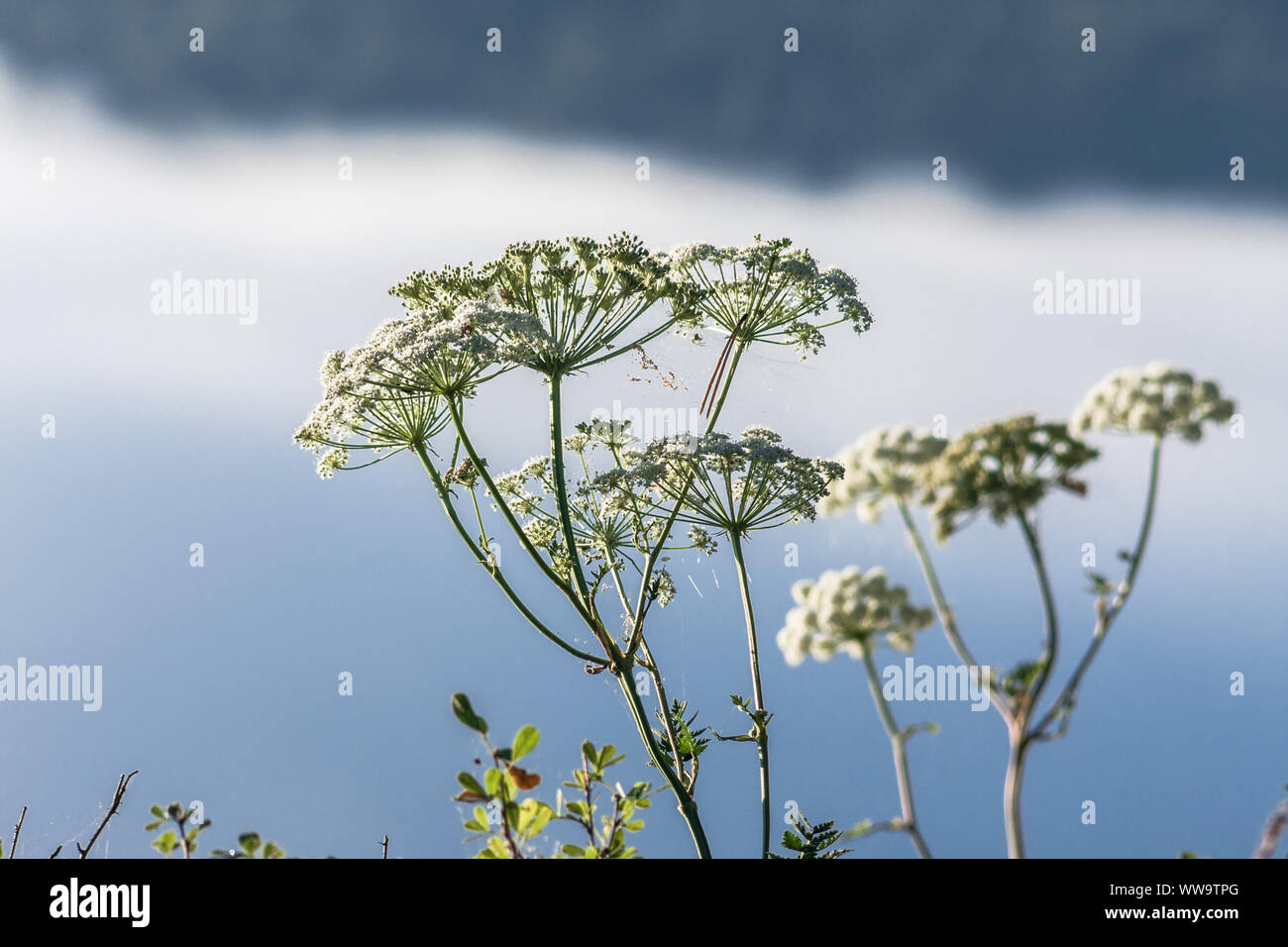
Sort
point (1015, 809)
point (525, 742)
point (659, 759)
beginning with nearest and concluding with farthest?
point (1015, 809)
point (525, 742)
point (659, 759)

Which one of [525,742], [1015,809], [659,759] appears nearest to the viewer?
[1015,809]

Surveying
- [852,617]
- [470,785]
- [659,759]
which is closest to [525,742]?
[470,785]

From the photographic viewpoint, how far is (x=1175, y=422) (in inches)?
68.6

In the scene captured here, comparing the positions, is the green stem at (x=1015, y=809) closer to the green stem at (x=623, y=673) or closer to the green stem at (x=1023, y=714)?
the green stem at (x=1023, y=714)

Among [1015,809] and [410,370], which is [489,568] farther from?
[1015,809]

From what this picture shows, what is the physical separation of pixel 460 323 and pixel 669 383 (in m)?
1.46

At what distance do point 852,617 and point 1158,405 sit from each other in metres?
0.65

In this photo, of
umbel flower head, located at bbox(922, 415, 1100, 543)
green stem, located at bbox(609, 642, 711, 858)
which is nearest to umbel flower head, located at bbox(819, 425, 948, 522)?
umbel flower head, located at bbox(922, 415, 1100, 543)

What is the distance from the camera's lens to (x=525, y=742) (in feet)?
7.32

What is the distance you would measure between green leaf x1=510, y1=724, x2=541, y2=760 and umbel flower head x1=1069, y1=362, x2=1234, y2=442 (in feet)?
4.10

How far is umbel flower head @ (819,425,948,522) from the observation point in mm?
1691
